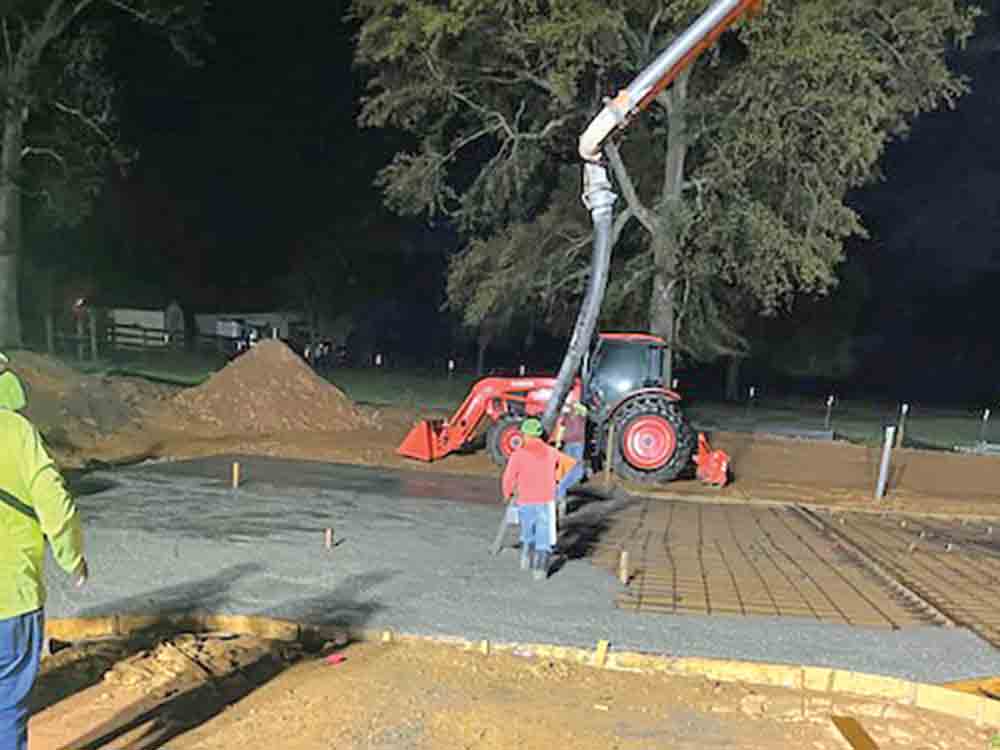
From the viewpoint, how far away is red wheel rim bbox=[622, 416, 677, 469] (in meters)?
14.4

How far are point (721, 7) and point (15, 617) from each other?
22.5ft

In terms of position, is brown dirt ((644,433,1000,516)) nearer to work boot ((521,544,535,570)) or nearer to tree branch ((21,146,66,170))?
A: work boot ((521,544,535,570))

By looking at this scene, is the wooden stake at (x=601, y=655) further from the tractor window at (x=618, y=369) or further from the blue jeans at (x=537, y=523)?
the tractor window at (x=618, y=369)

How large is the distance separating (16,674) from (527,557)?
553cm

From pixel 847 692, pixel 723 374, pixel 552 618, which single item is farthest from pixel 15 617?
pixel 723 374

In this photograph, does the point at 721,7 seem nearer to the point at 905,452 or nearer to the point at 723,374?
the point at 905,452

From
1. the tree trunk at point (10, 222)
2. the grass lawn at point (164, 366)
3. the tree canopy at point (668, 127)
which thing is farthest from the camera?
the grass lawn at point (164, 366)

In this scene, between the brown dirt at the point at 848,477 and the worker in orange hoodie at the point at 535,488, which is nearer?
the worker in orange hoodie at the point at 535,488

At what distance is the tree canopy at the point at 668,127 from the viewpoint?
1777 cm

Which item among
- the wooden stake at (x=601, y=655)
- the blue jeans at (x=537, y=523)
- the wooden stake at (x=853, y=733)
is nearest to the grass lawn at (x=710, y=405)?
the blue jeans at (x=537, y=523)

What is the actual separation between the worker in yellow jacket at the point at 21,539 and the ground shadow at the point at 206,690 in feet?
3.40

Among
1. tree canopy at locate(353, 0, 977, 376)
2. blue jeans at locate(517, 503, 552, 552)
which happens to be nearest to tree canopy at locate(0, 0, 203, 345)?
tree canopy at locate(353, 0, 977, 376)

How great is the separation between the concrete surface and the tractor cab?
3.39m

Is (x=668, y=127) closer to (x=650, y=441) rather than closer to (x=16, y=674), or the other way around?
(x=650, y=441)
